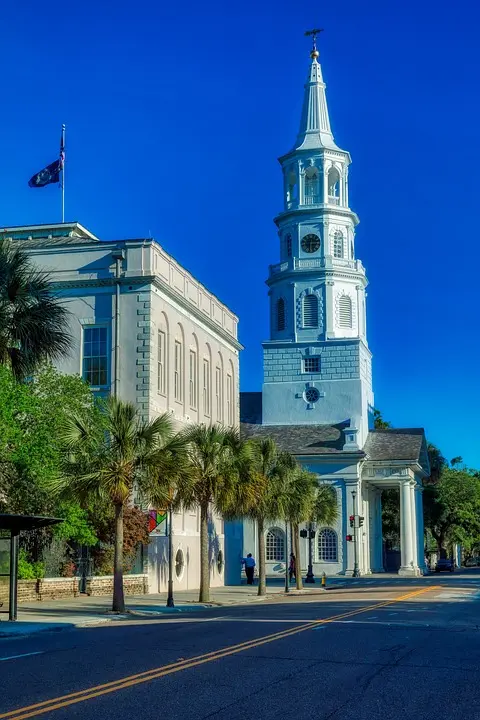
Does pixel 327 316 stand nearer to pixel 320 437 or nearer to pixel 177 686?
pixel 320 437

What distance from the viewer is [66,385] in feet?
114

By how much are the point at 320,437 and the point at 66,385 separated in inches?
1664

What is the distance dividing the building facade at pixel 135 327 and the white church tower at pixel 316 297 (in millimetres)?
32411

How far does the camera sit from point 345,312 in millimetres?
78562

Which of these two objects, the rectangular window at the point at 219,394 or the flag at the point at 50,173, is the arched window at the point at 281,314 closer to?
the rectangular window at the point at 219,394

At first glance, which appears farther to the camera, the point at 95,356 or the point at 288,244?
the point at 288,244

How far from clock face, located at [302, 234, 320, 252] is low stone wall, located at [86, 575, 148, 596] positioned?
146 ft

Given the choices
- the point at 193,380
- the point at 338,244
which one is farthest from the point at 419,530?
the point at 193,380

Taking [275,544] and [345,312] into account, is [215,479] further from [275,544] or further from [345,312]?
[345,312]

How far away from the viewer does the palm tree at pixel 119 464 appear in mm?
27859

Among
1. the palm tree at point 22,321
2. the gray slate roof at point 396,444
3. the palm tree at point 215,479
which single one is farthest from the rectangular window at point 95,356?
the gray slate roof at point 396,444

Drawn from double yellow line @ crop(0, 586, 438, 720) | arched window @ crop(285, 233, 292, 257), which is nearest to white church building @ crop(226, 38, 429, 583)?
arched window @ crop(285, 233, 292, 257)

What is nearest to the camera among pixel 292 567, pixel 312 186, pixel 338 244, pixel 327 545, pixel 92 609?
pixel 92 609

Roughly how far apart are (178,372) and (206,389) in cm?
412
